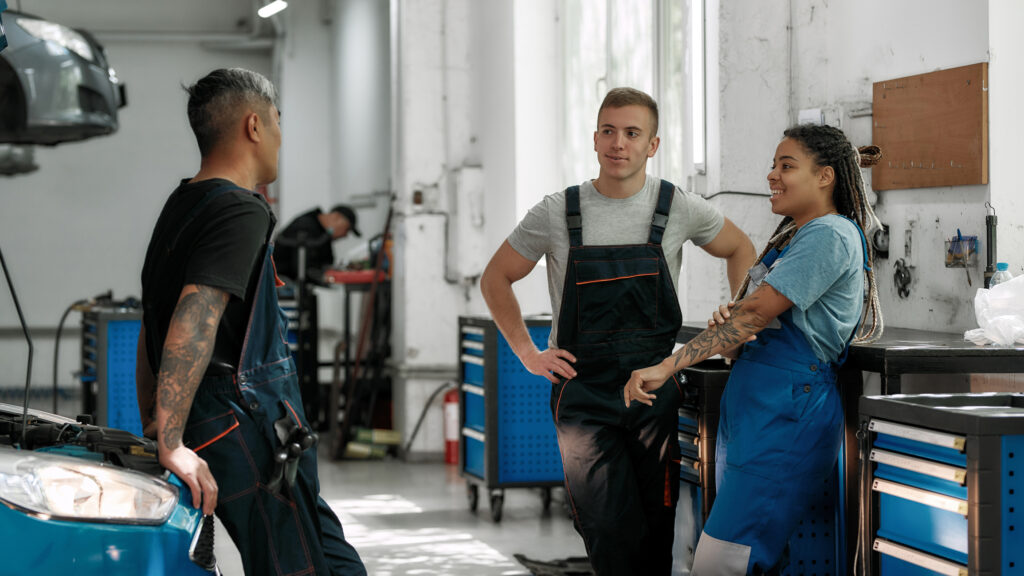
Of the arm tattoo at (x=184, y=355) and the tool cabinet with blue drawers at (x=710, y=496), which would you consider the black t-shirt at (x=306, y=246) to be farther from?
the arm tattoo at (x=184, y=355)

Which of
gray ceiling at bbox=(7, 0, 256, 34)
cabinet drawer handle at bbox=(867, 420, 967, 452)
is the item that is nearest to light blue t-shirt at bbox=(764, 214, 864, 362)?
cabinet drawer handle at bbox=(867, 420, 967, 452)

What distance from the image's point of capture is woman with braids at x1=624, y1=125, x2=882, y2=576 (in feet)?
8.43

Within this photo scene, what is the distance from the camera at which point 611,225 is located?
2.85 m

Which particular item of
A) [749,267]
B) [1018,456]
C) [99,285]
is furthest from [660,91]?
[99,285]

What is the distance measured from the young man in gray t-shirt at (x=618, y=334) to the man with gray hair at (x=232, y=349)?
2.84 feet

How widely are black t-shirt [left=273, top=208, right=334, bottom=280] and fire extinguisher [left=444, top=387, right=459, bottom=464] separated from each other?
5.58ft

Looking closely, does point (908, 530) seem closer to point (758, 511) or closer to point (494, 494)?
point (758, 511)

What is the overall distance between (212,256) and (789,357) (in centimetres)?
134

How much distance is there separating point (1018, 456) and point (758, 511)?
2.10 feet

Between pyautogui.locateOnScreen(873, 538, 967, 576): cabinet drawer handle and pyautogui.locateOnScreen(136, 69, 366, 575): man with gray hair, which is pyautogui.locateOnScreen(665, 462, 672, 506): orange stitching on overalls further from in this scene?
pyautogui.locateOnScreen(136, 69, 366, 575): man with gray hair

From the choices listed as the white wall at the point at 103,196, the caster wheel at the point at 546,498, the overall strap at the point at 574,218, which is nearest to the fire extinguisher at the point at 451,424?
the caster wheel at the point at 546,498

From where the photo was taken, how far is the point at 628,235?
2.85 meters

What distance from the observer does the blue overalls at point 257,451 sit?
2.02 meters

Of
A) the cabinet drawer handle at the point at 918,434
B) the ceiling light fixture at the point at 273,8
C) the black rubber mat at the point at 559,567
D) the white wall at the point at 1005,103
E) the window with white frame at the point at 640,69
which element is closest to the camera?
the cabinet drawer handle at the point at 918,434
